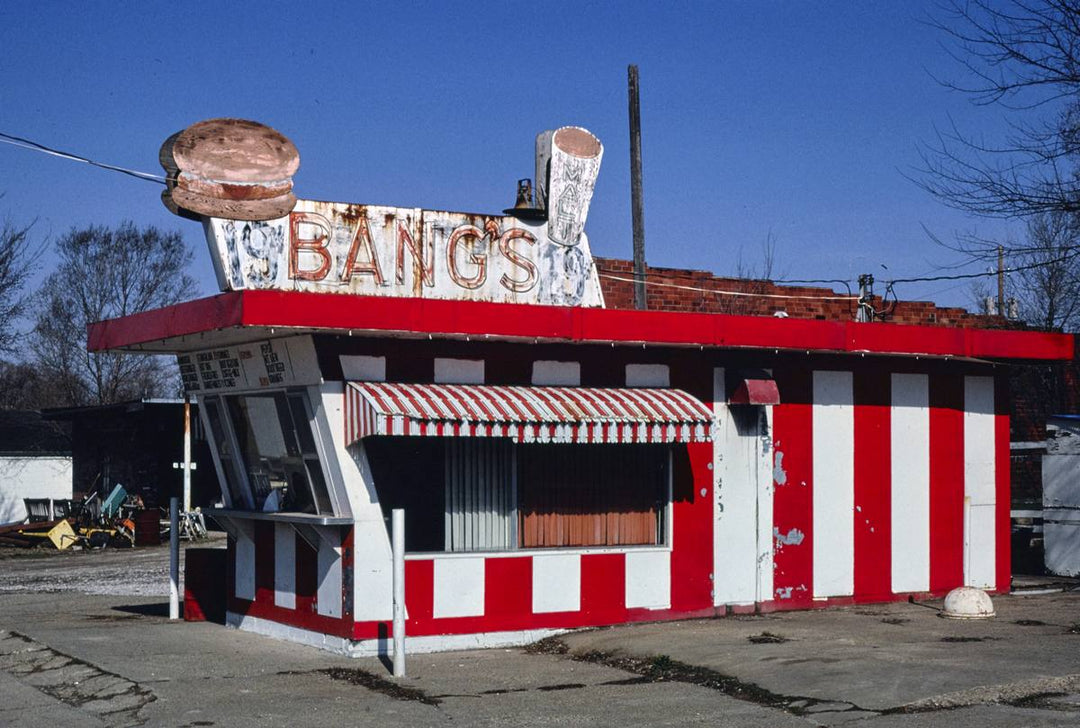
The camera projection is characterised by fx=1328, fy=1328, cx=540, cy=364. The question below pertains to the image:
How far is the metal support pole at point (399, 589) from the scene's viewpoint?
35.3 feet

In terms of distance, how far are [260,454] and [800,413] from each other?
572cm

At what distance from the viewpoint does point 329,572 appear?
12305 millimetres

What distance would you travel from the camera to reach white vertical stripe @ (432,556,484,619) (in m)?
12.2

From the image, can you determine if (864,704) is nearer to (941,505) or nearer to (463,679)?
(463,679)

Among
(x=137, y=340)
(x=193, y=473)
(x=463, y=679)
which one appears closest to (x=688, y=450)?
(x=463, y=679)

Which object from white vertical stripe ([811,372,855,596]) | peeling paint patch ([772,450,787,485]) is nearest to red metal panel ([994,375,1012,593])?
white vertical stripe ([811,372,855,596])

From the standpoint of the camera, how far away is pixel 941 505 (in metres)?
15.2

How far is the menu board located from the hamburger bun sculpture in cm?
129

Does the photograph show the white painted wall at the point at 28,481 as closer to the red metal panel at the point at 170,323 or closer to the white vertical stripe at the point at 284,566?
the red metal panel at the point at 170,323

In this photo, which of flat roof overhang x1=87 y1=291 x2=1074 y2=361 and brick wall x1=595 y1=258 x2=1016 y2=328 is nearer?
flat roof overhang x1=87 y1=291 x2=1074 y2=361

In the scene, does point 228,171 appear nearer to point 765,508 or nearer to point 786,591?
point 765,508

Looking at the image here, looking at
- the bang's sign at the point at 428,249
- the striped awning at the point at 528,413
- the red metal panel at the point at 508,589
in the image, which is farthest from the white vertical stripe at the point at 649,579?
the bang's sign at the point at 428,249

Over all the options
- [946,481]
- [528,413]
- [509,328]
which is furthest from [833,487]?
[509,328]

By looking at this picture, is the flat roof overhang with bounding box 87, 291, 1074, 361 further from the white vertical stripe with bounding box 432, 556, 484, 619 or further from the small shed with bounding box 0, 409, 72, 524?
the small shed with bounding box 0, 409, 72, 524
